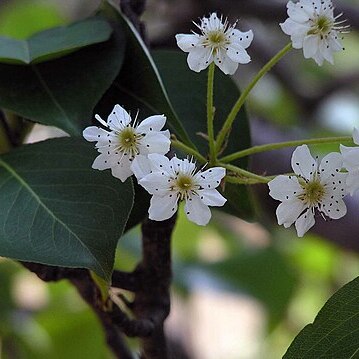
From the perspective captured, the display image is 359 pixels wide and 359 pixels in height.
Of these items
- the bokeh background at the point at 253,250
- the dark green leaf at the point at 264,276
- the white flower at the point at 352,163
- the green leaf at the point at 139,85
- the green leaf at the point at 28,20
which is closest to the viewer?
the white flower at the point at 352,163

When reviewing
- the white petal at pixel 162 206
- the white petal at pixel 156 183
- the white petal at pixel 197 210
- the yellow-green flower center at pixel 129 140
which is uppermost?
the yellow-green flower center at pixel 129 140

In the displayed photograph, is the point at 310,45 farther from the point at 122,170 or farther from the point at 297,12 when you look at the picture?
the point at 122,170

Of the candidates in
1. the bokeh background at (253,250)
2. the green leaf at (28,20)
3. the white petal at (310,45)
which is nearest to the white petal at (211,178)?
the white petal at (310,45)

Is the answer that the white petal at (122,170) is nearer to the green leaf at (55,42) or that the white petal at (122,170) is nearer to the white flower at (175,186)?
the white flower at (175,186)

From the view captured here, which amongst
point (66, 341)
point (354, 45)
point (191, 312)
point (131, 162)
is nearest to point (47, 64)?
point (131, 162)

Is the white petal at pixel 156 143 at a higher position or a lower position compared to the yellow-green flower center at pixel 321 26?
lower

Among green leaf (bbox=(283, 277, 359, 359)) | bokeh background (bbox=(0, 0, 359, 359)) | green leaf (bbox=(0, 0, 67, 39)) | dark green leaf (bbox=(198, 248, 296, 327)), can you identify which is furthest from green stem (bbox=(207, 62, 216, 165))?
green leaf (bbox=(0, 0, 67, 39))

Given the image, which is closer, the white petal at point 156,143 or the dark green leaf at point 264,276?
the white petal at point 156,143
